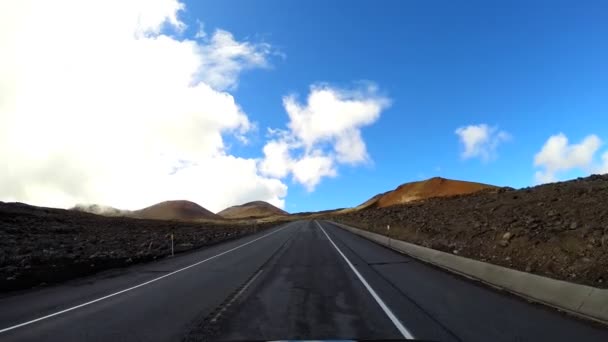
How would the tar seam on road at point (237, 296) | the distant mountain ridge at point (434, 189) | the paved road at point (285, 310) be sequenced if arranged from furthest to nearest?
the distant mountain ridge at point (434, 189)
the tar seam on road at point (237, 296)
the paved road at point (285, 310)

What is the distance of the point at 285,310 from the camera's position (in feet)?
32.3

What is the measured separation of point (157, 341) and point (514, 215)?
23372mm

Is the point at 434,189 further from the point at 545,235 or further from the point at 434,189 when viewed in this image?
the point at 545,235

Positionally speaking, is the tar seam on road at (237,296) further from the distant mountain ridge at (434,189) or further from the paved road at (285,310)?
the distant mountain ridge at (434,189)

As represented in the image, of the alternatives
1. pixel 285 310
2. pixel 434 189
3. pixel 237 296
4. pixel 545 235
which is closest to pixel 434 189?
pixel 434 189

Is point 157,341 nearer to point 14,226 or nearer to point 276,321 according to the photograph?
point 276,321

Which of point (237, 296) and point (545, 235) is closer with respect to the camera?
point (237, 296)

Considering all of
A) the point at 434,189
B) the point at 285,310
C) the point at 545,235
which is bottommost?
the point at 285,310

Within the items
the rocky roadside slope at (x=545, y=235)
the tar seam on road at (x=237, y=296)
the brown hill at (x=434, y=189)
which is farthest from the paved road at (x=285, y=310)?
the brown hill at (x=434, y=189)

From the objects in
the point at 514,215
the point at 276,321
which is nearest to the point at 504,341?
the point at 276,321

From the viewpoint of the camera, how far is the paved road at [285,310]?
7859mm

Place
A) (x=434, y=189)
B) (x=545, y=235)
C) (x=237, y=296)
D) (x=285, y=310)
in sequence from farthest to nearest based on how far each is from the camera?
(x=434, y=189)
(x=545, y=235)
(x=237, y=296)
(x=285, y=310)

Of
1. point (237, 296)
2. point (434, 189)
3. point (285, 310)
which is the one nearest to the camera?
point (285, 310)

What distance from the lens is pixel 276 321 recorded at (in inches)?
345
